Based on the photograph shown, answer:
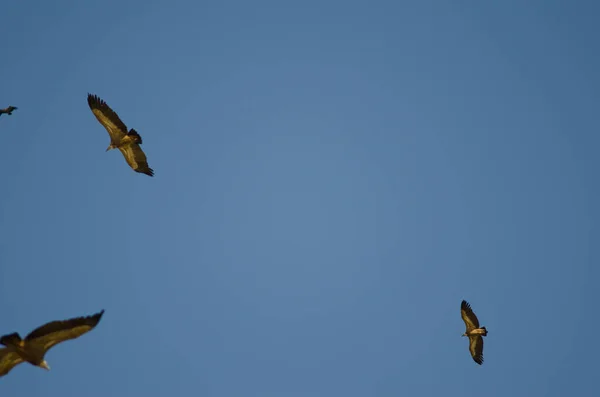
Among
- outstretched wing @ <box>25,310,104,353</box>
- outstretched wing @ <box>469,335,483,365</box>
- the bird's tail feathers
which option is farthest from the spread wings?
the bird's tail feathers

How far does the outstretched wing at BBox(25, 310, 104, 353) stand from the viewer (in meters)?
16.0

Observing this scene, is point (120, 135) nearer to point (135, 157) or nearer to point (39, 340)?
point (135, 157)

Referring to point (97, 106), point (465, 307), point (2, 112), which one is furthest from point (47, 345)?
point (465, 307)

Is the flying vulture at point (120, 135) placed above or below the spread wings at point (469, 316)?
above

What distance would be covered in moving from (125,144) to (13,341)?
13.4 meters

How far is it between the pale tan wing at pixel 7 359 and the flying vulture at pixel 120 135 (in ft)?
38.2

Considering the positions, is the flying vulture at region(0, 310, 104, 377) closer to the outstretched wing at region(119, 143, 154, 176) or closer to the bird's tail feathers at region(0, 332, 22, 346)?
the bird's tail feathers at region(0, 332, 22, 346)

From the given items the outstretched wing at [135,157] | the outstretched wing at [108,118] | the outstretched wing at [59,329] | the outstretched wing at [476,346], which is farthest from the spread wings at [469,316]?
the outstretched wing at [59,329]

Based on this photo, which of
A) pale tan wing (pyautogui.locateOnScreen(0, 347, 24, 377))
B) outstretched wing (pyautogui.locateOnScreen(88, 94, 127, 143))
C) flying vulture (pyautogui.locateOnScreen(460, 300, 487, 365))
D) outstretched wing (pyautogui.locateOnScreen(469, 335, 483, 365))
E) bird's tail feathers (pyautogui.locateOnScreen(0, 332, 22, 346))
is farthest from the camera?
outstretched wing (pyautogui.locateOnScreen(469, 335, 483, 365))

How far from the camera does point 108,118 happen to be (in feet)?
85.4

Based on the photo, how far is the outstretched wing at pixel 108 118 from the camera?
25562 mm

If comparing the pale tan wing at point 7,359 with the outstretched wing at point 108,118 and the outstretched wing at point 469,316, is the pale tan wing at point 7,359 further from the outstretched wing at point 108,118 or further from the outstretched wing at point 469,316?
the outstretched wing at point 469,316

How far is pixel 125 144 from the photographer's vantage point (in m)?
27.6

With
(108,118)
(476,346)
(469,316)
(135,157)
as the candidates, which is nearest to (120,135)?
(108,118)
